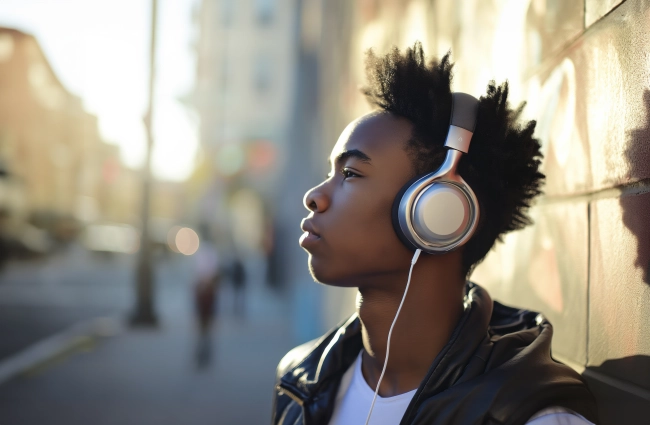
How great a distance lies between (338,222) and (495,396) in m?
0.73

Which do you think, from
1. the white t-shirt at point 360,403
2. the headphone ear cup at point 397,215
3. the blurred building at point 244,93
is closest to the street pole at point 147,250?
→ the white t-shirt at point 360,403

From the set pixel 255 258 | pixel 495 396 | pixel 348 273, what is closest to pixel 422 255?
pixel 348 273

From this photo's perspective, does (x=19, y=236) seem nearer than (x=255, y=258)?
Yes

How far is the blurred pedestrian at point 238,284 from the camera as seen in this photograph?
1598cm

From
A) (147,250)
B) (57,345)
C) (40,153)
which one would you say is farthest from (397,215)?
(40,153)

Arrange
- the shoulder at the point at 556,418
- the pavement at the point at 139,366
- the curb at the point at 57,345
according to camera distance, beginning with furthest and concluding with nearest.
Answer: the curb at the point at 57,345
the pavement at the point at 139,366
the shoulder at the point at 556,418

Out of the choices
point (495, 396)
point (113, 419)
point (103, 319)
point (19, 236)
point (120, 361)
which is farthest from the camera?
point (19, 236)

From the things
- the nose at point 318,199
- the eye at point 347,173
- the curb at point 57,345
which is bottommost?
the curb at point 57,345

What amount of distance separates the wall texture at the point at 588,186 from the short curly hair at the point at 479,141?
0.71ft

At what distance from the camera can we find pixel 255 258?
35594mm

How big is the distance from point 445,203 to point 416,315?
413 millimetres

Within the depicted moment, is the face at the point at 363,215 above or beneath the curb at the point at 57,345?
above

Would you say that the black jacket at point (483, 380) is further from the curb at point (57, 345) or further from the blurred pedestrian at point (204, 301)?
the blurred pedestrian at point (204, 301)

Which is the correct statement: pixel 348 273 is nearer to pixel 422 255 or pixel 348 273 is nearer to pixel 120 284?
pixel 422 255
